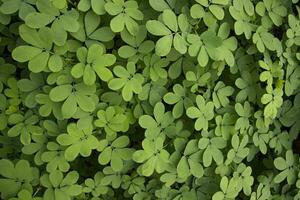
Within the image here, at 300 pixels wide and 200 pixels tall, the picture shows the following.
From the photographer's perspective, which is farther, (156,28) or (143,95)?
(143,95)

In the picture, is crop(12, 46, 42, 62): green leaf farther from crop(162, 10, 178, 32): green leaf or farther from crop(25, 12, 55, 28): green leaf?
crop(162, 10, 178, 32): green leaf

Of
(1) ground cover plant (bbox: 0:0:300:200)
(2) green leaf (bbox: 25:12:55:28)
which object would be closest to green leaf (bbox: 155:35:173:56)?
(1) ground cover plant (bbox: 0:0:300:200)

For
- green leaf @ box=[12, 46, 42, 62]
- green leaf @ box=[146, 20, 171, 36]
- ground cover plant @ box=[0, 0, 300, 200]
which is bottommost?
ground cover plant @ box=[0, 0, 300, 200]

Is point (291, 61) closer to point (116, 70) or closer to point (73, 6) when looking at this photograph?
point (116, 70)

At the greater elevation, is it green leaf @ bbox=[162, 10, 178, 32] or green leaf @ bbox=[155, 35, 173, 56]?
green leaf @ bbox=[162, 10, 178, 32]

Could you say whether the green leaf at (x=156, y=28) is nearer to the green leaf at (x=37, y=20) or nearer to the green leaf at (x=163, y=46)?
the green leaf at (x=163, y=46)

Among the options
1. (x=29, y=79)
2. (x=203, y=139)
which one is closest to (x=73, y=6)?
(x=29, y=79)

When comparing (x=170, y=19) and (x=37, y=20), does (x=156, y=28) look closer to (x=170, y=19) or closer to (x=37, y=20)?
(x=170, y=19)

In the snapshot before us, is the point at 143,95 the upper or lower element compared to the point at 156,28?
lower

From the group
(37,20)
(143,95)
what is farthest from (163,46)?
(37,20)
